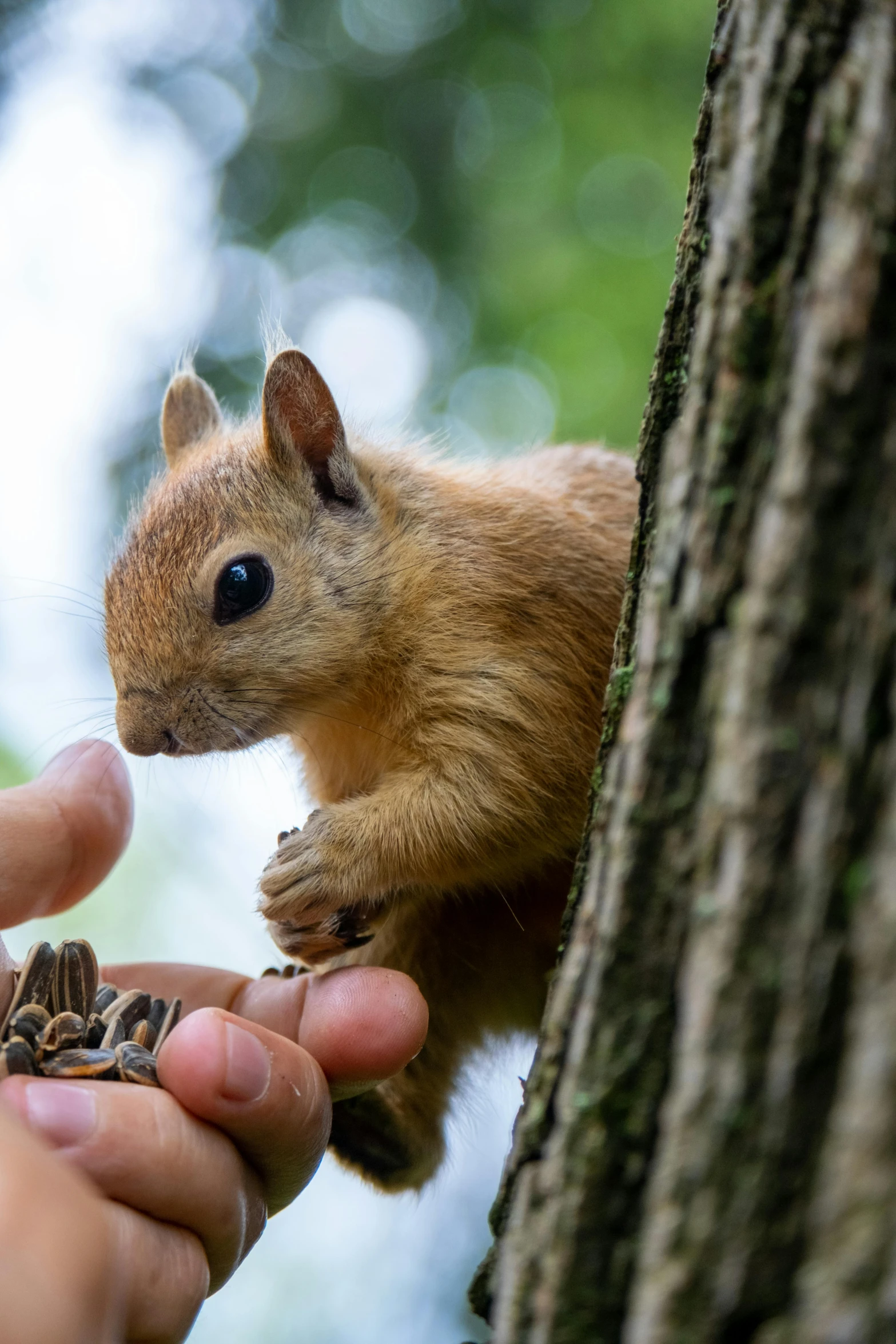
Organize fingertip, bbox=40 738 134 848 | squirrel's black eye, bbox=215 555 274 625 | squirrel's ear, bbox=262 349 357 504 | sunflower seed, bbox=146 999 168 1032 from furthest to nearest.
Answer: fingertip, bbox=40 738 134 848 → squirrel's ear, bbox=262 349 357 504 → squirrel's black eye, bbox=215 555 274 625 → sunflower seed, bbox=146 999 168 1032

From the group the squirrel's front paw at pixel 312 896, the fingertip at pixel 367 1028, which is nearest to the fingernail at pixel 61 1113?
the fingertip at pixel 367 1028

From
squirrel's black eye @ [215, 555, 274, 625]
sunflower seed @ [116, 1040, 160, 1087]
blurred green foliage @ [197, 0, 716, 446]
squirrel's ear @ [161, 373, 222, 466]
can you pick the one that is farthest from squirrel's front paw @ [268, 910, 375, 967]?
blurred green foliage @ [197, 0, 716, 446]

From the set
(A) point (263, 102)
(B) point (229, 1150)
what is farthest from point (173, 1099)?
(A) point (263, 102)

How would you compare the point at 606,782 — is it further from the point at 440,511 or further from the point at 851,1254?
the point at 440,511

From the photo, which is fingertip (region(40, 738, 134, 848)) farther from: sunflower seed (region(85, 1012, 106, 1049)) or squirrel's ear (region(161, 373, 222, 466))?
squirrel's ear (region(161, 373, 222, 466))

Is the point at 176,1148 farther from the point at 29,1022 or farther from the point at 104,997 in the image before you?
the point at 104,997

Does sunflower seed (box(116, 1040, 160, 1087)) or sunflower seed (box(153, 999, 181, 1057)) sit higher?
sunflower seed (box(153, 999, 181, 1057))

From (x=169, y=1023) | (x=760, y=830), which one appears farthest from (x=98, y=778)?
(x=760, y=830)
